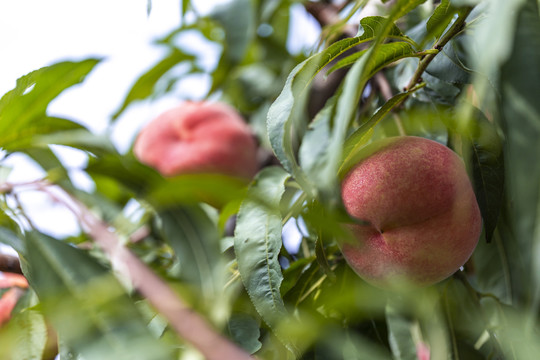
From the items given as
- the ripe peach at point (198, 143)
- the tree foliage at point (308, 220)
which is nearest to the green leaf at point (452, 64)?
the tree foliage at point (308, 220)

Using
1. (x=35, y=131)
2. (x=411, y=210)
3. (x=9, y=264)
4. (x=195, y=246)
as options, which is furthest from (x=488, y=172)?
(x=9, y=264)

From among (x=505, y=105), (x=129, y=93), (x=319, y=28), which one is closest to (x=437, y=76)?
(x=505, y=105)

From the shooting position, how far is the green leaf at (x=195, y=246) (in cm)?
40

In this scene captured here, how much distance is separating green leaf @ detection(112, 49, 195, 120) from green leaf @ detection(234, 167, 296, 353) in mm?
769

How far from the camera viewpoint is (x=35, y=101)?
0.57m

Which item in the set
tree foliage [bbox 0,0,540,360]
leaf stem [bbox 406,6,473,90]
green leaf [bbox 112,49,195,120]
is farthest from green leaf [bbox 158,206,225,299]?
green leaf [bbox 112,49,195,120]

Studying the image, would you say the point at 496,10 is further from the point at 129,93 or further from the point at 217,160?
the point at 129,93

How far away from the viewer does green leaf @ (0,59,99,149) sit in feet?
1.83

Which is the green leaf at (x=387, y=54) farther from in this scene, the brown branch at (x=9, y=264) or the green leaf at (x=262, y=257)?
the brown branch at (x=9, y=264)

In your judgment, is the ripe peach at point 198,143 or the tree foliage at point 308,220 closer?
the tree foliage at point 308,220

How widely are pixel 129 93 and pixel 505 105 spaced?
1073 mm

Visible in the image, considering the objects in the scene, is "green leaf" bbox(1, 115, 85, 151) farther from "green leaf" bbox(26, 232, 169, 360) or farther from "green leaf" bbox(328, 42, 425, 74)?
"green leaf" bbox(328, 42, 425, 74)

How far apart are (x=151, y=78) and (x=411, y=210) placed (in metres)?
0.87

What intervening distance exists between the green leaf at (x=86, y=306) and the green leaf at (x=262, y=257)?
15 centimetres
